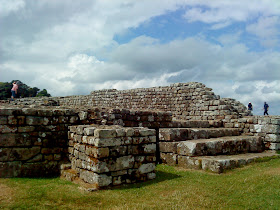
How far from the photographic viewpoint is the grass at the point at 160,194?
5.40m

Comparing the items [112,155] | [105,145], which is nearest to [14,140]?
[105,145]

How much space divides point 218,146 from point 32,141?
637 cm

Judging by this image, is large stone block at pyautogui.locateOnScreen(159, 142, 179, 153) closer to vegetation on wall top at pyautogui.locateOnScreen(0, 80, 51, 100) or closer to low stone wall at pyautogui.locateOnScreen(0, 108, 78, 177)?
low stone wall at pyautogui.locateOnScreen(0, 108, 78, 177)

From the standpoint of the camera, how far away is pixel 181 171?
8367 millimetres

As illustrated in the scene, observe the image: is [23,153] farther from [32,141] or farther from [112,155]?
[112,155]

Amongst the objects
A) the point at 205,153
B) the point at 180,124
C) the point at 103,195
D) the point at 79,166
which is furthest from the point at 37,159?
the point at 180,124

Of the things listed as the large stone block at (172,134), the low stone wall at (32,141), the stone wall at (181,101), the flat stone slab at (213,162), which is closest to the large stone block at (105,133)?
the low stone wall at (32,141)

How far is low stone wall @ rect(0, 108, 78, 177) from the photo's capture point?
25.2 feet

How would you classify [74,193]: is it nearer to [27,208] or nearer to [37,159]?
[27,208]

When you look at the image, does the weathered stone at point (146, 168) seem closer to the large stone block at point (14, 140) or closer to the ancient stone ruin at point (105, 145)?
the ancient stone ruin at point (105, 145)

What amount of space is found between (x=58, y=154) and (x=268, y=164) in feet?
23.7

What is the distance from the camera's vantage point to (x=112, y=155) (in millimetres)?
6559

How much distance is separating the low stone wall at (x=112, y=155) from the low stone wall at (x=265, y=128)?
7.55 meters

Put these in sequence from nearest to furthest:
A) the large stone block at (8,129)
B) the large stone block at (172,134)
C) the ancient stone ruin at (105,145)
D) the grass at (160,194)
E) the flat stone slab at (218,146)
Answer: the grass at (160,194) < the ancient stone ruin at (105,145) < the large stone block at (8,129) < the flat stone slab at (218,146) < the large stone block at (172,134)
